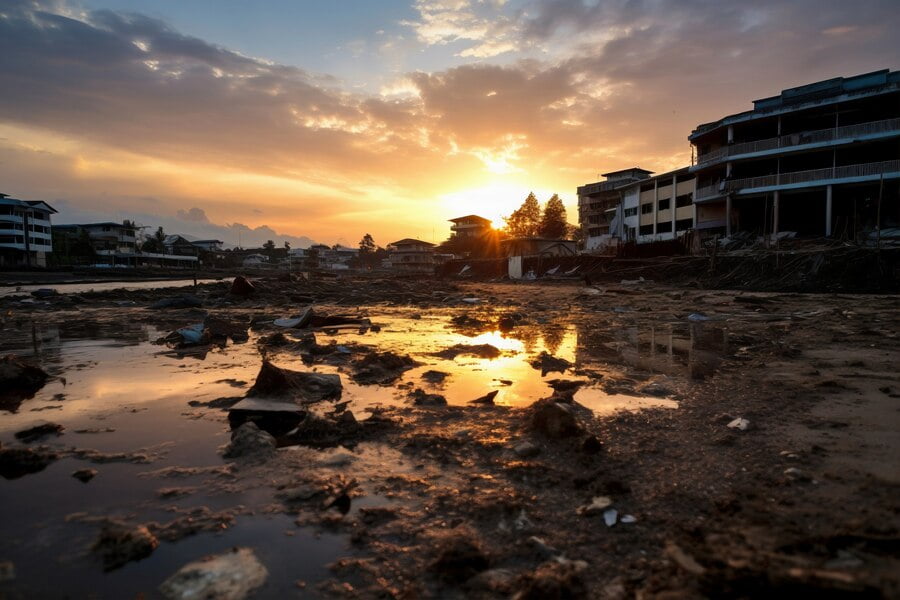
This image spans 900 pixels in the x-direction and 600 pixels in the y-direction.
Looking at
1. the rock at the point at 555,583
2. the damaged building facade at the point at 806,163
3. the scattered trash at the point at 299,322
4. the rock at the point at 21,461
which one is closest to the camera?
the rock at the point at 555,583

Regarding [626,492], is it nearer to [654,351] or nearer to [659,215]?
[654,351]

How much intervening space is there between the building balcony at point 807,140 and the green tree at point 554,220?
118 ft

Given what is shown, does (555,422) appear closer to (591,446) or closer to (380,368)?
(591,446)

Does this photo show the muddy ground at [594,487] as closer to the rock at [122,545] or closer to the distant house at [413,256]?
the rock at [122,545]

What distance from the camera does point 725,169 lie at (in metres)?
31.9

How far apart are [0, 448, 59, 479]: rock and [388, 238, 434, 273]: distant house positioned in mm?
73139

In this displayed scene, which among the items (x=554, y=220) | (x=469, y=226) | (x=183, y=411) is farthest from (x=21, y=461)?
(x=469, y=226)

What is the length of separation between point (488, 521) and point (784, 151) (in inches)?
1329

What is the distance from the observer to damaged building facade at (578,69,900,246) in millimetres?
25156

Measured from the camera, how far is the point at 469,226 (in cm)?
8406

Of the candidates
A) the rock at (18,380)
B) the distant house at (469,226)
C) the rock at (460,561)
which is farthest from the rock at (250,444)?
the distant house at (469,226)

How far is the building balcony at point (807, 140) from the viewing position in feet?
80.6

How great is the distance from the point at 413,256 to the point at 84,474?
77447 millimetres

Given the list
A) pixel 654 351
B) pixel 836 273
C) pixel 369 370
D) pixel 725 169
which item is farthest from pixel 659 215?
pixel 369 370
